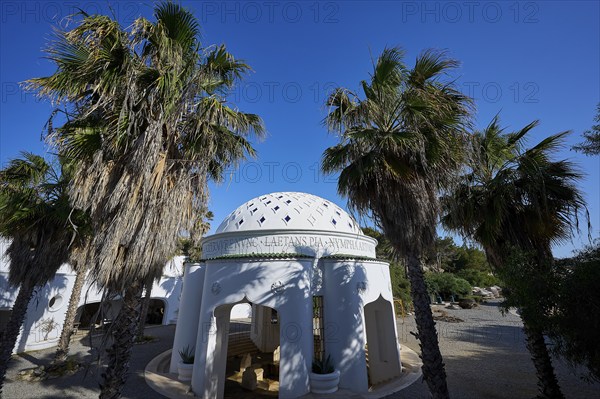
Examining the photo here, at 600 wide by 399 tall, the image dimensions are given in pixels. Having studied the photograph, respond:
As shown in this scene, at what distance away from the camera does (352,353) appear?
10.3 metres

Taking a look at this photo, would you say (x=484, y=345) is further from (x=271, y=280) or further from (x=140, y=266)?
(x=140, y=266)

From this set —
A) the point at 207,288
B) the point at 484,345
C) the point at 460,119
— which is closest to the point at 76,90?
the point at 207,288

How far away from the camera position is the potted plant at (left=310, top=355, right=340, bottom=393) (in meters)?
9.54

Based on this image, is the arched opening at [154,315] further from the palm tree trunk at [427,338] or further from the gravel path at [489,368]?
the palm tree trunk at [427,338]

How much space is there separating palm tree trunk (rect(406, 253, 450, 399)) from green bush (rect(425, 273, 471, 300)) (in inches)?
1435

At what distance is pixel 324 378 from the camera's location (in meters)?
9.56

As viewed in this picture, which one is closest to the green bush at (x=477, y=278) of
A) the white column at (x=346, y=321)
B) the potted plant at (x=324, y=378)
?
the white column at (x=346, y=321)

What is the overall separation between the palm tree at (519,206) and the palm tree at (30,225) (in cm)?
1353

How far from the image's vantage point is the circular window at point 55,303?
742 inches

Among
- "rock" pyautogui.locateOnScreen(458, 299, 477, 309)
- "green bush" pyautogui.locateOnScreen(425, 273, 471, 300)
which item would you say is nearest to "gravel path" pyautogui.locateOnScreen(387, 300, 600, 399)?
"rock" pyautogui.locateOnScreen(458, 299, 477, 309)

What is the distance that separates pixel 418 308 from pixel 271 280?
16.9 feet

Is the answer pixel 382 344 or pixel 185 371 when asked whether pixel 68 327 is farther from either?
pixel 382 344

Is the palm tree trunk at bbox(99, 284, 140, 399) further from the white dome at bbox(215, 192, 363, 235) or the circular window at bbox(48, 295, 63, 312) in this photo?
the circular window at bbox(48, 295, 63, 312)

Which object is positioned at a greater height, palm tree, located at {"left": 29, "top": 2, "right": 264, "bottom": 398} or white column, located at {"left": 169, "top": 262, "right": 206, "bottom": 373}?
palm tree, located at {"left": 29, "top": 2, "right": 264, "bottom": 398}
